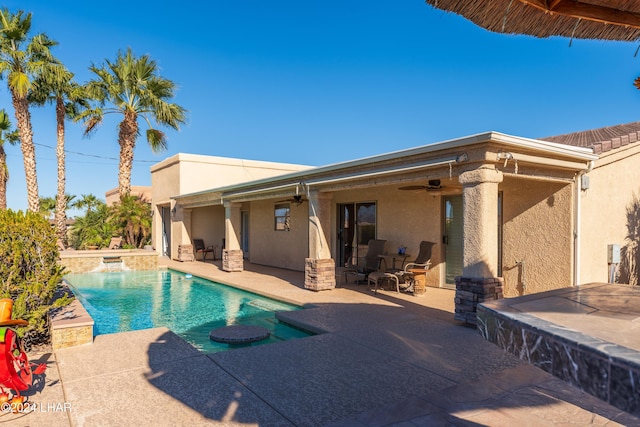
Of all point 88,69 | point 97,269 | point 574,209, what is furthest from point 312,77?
point 574,209

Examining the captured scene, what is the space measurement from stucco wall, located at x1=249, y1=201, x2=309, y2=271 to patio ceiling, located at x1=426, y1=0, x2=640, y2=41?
11858mm

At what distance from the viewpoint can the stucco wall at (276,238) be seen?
15266 millimetres

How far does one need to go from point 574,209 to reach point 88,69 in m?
22.8

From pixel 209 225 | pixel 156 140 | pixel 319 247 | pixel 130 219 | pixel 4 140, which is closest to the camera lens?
pixel 319 247

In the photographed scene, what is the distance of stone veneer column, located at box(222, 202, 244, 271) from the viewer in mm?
15086

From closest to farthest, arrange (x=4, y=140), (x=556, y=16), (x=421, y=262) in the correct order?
(x=556, y=16) < (x=421, y=262) < (x=4, y=140)

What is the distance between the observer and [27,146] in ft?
68.5

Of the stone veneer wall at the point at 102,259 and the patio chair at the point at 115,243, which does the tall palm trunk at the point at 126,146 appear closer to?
the patio chair at the point at 115,243

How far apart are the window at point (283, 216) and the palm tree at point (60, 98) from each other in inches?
448

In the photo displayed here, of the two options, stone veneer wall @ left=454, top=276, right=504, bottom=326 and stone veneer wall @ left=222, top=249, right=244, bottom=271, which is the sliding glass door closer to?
stone veneer wall @ left=222, top=249, right=244, bottom=271

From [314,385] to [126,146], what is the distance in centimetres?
2124

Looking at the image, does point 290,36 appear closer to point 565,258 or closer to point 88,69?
point 88,69

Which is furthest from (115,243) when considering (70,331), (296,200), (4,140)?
(70,331)

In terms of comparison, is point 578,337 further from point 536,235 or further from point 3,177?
point 3,177
